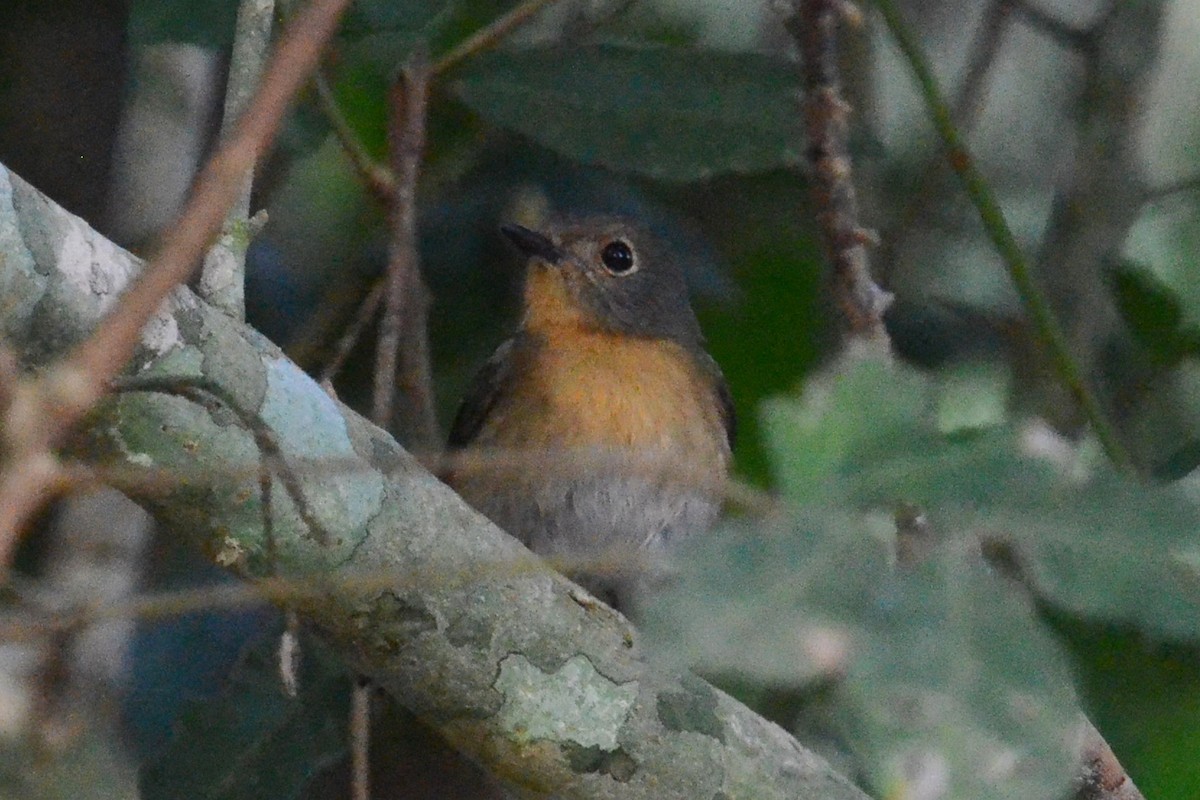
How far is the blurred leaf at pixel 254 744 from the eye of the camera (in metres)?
3.48

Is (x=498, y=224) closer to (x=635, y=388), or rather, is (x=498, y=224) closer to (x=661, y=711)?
(x=635, y=388)

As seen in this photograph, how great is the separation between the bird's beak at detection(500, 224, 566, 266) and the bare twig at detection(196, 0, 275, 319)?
1691 mm

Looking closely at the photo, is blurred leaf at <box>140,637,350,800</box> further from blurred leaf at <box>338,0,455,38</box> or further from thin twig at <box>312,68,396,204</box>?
blurred leaf at <box>338,0,455,38</box>

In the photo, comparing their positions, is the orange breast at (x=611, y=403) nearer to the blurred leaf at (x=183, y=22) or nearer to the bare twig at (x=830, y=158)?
the bare twig at (x=830, y=158)

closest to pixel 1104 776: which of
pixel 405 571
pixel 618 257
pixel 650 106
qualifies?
pixel 405 571

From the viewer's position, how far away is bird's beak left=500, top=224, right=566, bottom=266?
4.43m

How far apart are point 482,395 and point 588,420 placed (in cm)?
37

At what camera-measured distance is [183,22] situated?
3.45 metres

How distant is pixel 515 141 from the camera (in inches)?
188

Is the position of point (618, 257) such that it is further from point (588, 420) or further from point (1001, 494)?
point (1001, 494)

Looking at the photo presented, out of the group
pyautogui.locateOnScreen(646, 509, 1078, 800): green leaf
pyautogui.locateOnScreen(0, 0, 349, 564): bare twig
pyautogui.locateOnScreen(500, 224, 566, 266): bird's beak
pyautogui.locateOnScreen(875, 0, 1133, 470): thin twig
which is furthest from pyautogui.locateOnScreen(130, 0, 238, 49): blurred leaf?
pyautogui.locateOnScreen(0, 0, 349, 564): bare twig

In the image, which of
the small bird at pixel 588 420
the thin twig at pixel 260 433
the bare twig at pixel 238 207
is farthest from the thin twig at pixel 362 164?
the thin twig at pixel 260 433

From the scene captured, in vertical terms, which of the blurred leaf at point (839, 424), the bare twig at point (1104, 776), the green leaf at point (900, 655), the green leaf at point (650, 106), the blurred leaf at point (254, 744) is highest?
the blurred leaf at point (839, 424)

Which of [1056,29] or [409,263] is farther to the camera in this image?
[1056,29]
